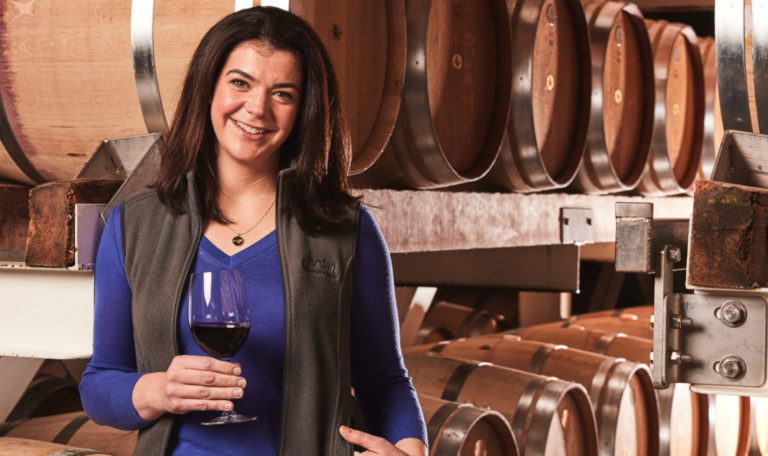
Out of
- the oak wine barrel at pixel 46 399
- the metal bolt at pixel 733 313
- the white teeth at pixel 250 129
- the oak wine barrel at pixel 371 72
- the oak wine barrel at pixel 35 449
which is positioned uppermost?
the oak wine barrel at pixel 371 72

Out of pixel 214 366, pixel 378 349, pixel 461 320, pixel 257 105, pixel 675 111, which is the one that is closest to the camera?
pixel 214 366

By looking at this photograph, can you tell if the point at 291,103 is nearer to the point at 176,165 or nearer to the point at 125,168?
the point at 176,165

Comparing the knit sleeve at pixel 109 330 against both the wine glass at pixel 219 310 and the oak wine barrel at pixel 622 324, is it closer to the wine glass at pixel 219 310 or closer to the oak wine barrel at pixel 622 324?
the wine glass at pixel 219 310

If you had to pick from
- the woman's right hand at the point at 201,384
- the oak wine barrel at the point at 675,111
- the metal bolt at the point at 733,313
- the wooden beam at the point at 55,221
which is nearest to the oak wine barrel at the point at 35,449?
the wooden beam at the point at 55,221

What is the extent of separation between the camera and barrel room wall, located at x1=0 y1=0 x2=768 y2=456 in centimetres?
192

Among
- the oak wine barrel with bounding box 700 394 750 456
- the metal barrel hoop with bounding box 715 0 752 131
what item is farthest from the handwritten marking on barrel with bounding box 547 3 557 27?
the oak wine barrel with bounding box 700 394 750 456

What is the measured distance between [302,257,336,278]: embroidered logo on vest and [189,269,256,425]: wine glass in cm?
16

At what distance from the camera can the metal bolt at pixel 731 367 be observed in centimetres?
155

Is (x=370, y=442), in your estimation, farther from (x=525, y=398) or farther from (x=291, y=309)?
(x=525, y=398)

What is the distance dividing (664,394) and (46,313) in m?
2.61

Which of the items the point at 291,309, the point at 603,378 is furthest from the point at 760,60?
the point at 603,378

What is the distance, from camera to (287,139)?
5.77 feet

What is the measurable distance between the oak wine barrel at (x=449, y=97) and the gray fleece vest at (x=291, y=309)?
90cm

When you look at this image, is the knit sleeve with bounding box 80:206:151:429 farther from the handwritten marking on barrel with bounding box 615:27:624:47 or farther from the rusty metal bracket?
the handwritten marking on barrel with bounding box 615:27:624:47
